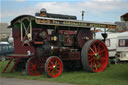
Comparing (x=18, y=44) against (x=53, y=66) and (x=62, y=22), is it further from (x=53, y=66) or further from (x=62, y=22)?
(x=53, y=66)

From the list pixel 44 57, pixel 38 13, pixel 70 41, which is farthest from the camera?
pixel 38 13

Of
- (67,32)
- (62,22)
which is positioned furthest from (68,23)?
(67,32)

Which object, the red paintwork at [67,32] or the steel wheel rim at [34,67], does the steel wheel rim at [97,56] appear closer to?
the red paintwork at [67,32]

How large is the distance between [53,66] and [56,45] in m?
1.48

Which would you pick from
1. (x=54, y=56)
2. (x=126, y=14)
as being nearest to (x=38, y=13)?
(x=54, y=56)

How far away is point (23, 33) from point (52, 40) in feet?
5.14

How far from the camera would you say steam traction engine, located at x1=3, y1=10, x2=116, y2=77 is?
1070 centimetres

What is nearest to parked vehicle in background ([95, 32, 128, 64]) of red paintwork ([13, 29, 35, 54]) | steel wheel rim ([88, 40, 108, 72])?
steel wheel rim ([88, 40, 108, 72])

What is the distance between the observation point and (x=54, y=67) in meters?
10.5

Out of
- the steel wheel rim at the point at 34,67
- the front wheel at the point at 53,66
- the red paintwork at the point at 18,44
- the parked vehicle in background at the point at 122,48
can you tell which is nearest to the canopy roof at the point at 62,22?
the front wheel at the point at 53,66

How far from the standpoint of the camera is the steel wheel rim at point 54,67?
1041 cm

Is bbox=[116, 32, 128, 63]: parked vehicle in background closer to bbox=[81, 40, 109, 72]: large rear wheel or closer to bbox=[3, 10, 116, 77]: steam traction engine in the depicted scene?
bbox=[3, 10, 116, 77]: steam traction engine

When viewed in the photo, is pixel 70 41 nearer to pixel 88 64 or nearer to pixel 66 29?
pixel 66 29

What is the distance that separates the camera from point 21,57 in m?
12.0
